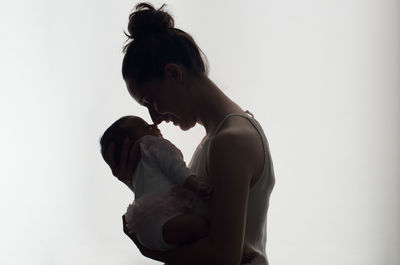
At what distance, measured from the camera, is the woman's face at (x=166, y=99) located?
1.07 m

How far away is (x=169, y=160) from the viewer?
1071 mm

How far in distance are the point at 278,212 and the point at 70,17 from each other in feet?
4.08

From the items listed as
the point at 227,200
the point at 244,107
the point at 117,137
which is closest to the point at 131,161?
the point at 117,137

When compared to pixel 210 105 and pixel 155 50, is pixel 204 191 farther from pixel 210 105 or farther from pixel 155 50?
pixel 155 50

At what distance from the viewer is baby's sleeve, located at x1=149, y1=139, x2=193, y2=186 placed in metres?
1.04

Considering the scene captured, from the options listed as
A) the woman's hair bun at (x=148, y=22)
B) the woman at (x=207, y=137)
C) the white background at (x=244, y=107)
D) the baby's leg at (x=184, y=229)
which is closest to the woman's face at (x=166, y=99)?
the woman at (x=207, y=137)

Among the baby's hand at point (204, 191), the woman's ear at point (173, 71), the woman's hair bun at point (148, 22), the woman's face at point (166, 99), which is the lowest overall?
the baby's hand at point (204, 191)

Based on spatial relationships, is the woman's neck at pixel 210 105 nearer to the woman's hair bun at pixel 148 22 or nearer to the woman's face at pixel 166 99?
the woman's face at pixel 166 99

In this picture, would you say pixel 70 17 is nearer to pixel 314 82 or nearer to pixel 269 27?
pixel 269 27

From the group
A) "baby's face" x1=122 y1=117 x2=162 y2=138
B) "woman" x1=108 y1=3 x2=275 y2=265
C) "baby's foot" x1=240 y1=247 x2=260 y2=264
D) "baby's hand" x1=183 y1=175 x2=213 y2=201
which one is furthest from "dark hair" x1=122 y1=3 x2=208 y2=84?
"baby's foot" x1=240 y1=247 x2=260 y2=264

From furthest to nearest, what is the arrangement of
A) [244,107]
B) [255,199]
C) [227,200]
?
[244,107], [255,199], [227,200]

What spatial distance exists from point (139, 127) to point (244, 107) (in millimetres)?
1256

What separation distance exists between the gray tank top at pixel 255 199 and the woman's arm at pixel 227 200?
67 mm

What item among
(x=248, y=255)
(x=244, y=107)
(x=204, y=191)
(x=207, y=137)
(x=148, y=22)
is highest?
(x=244, y=107)
